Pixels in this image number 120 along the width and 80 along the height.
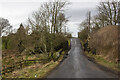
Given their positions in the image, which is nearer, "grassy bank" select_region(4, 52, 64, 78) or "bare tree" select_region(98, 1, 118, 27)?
"grassy bank" select_region(4, 52, 64, 78)

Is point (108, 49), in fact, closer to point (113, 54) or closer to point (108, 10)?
point (113, 54)

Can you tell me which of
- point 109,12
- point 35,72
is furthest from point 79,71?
point 109,12

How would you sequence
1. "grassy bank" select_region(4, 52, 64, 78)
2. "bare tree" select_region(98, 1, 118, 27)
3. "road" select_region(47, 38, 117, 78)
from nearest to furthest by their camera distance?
"road" select_region(47, 38, 117, 78) → "grassy bank" select_region(4, 52, 64, 78) → "bare tree" select_region(98, 1, 118, 27)

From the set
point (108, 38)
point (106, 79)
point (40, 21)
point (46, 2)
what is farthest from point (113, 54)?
point (46, 2)

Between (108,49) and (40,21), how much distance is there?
992 cm

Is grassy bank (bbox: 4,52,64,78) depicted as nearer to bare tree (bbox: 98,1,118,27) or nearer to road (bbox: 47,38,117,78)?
road (bbox: 47,38,117,78)

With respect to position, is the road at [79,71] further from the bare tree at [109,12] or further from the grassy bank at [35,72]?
the bare tree at [109,12]

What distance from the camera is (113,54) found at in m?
11.2

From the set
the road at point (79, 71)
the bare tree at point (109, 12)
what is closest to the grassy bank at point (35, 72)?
the road at point (79, 71)

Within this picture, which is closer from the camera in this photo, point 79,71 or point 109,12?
point 79,71

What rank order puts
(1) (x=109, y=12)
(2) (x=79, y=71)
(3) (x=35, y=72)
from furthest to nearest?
(1) (x=109, y=12) < (3) (x=35, y=72) < (2) (x=79, y=71)

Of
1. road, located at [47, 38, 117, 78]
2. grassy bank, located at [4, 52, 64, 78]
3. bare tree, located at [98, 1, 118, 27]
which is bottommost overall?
grassy bank, located at [4, 52, 64, 78]

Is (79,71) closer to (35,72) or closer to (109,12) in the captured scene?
(35,72)

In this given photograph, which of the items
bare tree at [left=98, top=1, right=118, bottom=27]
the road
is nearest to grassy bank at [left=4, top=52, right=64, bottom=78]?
the road
